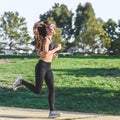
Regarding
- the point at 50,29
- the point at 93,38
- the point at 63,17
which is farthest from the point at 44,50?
the point at 63,17

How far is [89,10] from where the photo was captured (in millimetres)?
83500

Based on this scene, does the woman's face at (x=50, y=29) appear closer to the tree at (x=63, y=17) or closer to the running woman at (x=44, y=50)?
the running woman at (x=44, y=50)

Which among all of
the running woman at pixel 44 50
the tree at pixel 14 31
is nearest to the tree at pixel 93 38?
the tree at pixel 14 31

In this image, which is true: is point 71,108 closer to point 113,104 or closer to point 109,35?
point 113,104

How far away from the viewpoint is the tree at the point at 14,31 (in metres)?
71.1

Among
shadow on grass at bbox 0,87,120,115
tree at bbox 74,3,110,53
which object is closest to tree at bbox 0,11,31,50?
tree at bbox 74,3,110,53

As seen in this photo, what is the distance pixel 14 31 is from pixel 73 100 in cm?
6065

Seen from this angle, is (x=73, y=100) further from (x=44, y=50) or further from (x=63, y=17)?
(x=63, y=17)

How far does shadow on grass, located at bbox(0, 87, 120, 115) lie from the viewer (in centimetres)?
1012

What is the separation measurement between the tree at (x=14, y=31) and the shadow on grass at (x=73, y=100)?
57.4 meters

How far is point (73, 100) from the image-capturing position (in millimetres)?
11617

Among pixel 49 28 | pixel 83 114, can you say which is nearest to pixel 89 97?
pixel 83 114

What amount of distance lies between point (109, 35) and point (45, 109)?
7105 centimetres

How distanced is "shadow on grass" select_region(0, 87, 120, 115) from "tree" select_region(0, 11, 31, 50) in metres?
57.4
